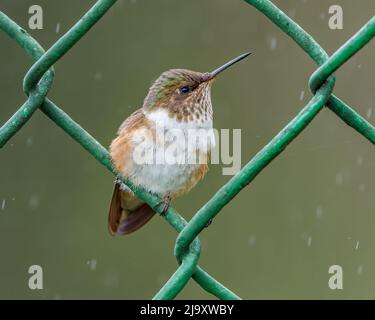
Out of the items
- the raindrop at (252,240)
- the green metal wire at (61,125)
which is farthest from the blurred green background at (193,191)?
the green metal wire at (61,125)

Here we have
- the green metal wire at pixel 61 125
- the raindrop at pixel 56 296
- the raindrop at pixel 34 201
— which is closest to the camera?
the green metal wire at pixel 61 125

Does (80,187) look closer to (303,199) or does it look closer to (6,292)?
(6,292)

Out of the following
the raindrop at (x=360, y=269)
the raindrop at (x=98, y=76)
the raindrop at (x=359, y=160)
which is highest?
the raindrop at (x=98, y=76)

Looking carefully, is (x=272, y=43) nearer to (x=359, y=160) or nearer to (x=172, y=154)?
(x=359, y=160)

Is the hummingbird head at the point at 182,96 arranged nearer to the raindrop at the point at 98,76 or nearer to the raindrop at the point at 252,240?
the raindrop at the point at 252,240

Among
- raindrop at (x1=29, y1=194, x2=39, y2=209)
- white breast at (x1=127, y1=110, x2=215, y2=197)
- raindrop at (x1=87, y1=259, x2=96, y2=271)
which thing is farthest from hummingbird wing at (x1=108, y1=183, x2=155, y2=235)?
raindrop at (x1=87, y1=259, x2=96, y2=271)

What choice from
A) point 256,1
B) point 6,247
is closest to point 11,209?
point 6,247

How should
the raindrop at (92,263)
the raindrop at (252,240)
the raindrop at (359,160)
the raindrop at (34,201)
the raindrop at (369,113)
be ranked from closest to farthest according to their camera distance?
the raindrop at (369,113), the raindrop at (359,160), the raindrop at (252,240), the raindrop at (34,201), the raindrop at (92,263)
